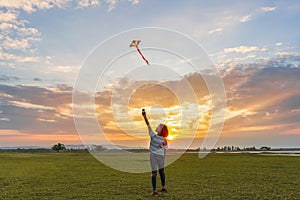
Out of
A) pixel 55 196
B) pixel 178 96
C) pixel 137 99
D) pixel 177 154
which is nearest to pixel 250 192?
pixel 177 154

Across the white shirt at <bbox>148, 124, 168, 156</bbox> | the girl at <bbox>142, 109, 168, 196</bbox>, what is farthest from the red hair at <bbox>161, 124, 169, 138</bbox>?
the white shirt at <bbox>148, 124, 168, 156</bbox>

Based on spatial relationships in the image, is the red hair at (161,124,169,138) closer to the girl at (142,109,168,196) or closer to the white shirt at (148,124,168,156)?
the girl at (142,109,168,196)

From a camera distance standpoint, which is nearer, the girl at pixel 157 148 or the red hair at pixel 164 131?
the girl at pixel 157 148

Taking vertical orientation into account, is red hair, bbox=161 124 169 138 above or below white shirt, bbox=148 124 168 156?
above

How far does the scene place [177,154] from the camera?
18688mm

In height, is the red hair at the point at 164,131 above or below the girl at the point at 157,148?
above

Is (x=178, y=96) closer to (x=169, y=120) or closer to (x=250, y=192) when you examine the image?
(x=169, y=120)

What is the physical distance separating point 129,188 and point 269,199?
667 centimetres

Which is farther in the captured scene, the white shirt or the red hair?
the red hair

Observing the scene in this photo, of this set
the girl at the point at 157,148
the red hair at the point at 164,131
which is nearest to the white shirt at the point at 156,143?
the girl at the point at 157,148

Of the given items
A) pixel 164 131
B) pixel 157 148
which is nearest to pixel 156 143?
pixel 157 148

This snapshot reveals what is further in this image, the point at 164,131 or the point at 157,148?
the point at 164,131

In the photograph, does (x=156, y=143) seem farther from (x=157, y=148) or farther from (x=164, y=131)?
(x=164, y=131)

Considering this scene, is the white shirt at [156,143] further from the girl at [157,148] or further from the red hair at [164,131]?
the red hair at [164,131]
